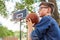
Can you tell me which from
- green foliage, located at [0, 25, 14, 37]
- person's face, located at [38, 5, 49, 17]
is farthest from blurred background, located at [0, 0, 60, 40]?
person's face, located at [38, 5, 49, 17]

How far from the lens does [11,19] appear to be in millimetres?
3539

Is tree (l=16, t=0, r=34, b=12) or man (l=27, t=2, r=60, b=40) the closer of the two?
man (l=27, t=2, r=60, b=40)

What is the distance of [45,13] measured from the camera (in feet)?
5.03

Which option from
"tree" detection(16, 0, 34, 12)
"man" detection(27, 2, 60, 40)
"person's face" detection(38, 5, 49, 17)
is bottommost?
"man" detection(27, 2, 60, 40)

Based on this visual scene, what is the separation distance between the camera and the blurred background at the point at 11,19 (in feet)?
11.4

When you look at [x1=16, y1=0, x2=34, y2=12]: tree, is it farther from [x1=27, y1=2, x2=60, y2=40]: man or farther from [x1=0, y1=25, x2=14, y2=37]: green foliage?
[x1=27, y1=2, x2=60, y2=40]: man

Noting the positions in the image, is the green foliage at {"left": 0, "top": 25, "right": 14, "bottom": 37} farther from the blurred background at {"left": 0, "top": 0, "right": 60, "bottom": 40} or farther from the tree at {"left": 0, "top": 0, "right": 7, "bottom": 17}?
the tree at {"left": 0, "top": 0, "right": 7, "bottom": 17}

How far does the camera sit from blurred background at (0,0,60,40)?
11.4ft

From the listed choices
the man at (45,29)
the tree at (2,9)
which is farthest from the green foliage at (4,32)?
the man at (45,29)

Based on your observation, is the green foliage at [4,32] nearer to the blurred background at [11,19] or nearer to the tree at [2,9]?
the blurred background at [11,19]

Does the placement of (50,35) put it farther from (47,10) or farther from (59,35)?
(47,10)

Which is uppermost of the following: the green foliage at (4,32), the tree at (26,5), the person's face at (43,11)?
the tree at (26,5)

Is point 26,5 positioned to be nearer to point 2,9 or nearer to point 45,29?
point 2,9

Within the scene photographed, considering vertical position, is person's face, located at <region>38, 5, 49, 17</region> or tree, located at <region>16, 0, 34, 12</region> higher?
tree, located at <region>16, 0, 34, 12</region>
